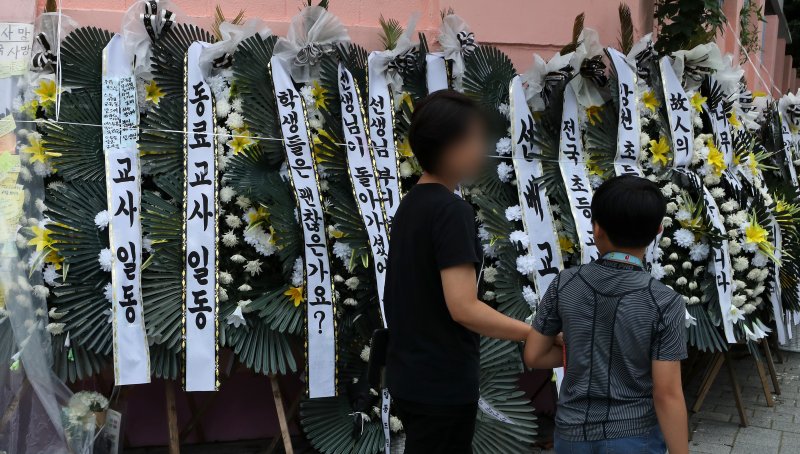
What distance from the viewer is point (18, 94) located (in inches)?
138

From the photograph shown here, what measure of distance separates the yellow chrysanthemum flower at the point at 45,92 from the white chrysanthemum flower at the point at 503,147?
7.12 feet

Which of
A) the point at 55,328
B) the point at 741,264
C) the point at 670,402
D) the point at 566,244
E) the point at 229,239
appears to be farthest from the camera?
the point at 741,264

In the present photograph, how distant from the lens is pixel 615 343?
6.68ft

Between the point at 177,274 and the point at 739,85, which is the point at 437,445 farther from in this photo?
the point at 739,85

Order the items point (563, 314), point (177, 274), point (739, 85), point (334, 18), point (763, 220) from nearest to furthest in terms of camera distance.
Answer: point (563, 314) < point (177, 274) < point (334, 18) < point (763, 220) < point (739, 85)

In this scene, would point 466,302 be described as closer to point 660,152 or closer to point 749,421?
point 660,152

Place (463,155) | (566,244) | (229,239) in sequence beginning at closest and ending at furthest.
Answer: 1. (463,155)
2. (229,239)
3. (566,244)

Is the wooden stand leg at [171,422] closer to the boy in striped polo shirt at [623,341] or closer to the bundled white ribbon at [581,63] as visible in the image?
the boy in striped polo shirt at [623,341]

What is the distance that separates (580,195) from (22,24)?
284cm

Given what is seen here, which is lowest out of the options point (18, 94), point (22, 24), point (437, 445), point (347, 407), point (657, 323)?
point (347, 407)

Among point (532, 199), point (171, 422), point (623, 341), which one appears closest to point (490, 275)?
point (532, 199)

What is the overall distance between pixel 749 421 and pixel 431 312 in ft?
11.3

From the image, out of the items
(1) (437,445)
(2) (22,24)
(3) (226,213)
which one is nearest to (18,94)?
(2) (22,24)

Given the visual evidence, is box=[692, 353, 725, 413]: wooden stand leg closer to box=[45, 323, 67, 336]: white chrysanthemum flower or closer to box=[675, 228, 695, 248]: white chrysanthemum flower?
box=[675, 228, 695, 248]: white chrysanthemum flower
